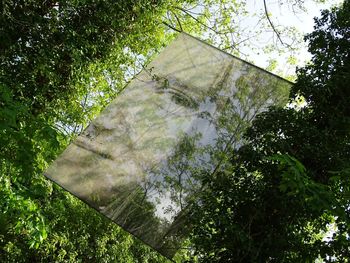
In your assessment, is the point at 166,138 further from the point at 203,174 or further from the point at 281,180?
the point at 281,180

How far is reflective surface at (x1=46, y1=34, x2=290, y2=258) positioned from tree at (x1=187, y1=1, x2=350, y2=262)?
0.80 feet

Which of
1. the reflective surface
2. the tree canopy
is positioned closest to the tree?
the tree canopy

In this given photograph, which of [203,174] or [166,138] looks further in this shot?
[166,138]

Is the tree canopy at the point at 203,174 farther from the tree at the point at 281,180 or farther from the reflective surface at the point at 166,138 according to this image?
the reflective surface at the point at 166,138

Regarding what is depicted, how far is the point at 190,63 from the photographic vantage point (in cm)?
521

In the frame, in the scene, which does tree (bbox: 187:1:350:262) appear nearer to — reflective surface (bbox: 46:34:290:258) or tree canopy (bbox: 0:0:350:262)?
tree canopy (bbox: 0:0:350:262)

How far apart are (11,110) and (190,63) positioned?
283 centimetres

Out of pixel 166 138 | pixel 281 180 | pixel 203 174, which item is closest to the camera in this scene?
pixel 281 180

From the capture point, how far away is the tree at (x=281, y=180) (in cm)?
397

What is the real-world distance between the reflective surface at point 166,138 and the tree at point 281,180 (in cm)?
24

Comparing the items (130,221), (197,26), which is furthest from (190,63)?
(197,26)

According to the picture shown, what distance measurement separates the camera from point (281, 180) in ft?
12.8

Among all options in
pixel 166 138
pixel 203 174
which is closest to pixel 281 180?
pixel 203 174

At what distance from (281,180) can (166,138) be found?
57.7 inches
